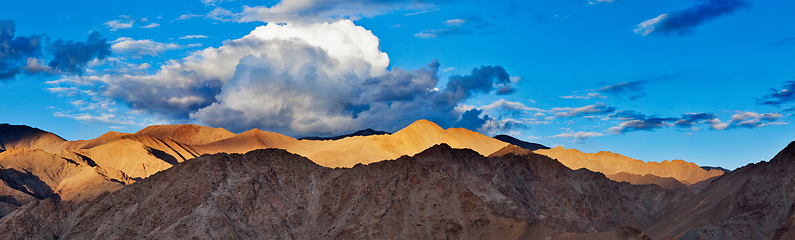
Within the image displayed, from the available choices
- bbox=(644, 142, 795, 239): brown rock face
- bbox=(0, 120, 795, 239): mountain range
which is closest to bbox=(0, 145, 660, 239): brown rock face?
bbox=(0, 120, 795, 239): mountain range

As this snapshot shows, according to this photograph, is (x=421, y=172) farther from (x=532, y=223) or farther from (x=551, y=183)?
(x=551, y=183)

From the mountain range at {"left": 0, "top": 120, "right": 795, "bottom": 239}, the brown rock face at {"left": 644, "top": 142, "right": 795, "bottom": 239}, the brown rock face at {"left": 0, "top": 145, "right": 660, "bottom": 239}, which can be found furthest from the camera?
the brown rock face at {"left": 644, "top": 142, "right": 795, "bottom": 239}

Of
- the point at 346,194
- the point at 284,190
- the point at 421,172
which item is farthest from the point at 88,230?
the point at 421,172

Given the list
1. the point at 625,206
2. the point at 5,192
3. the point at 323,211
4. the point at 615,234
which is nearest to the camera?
the point at 615,234

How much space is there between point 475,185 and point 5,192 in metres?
139

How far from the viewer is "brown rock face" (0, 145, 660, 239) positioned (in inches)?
4619

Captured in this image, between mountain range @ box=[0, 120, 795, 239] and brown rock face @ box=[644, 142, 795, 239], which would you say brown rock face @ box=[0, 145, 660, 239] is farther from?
brown rock face @ box=[644, 142, 795, 239]

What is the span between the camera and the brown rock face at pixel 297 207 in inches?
4619

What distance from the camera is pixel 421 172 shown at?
458 ft

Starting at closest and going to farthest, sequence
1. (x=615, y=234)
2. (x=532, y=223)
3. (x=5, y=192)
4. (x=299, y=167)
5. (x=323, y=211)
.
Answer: (x=615, y=234) → (x=532, y=223) → (x=323, y=211) → (x=299, y=167) → (x=5, y=192)

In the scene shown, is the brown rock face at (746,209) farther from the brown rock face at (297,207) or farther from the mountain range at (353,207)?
the brown rock face at (297,207)

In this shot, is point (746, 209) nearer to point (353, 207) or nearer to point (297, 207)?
point (353, 207)

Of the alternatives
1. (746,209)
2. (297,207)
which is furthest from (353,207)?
(746,209)

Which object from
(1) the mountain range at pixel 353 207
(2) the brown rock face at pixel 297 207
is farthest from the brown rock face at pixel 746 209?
(2) the brown rock face at pixel 297 207
